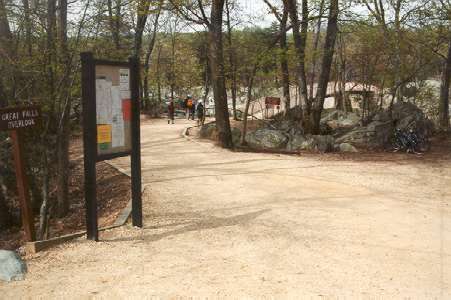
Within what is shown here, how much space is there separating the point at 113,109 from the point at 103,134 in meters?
0.32

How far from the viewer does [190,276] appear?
4.42 meters

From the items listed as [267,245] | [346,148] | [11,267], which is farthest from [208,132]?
[11,267]

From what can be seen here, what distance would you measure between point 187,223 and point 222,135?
864 centimetres

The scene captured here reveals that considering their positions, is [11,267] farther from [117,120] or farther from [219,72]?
[219,72]

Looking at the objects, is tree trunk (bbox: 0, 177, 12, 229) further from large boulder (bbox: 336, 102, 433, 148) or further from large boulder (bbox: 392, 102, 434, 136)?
large boulder (bbox: 392, 102, 434, 136)

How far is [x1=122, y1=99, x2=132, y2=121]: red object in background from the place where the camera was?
18.2 ft

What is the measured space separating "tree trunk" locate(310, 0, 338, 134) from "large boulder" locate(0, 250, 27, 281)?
12613 millimetres

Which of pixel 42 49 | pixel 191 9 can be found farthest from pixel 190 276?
pixel 191 9

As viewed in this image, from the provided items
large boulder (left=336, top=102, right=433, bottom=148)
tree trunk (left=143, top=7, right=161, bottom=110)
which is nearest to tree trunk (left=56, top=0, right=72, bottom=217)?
large boulder (left=336, top=102, right=433, bottom=148)

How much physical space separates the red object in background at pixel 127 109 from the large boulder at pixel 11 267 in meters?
1.90

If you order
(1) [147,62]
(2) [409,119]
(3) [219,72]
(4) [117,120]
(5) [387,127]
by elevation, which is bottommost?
(5) [387,127]

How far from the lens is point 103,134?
5285mm

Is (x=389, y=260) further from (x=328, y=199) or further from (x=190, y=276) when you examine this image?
(x=328, y=199)

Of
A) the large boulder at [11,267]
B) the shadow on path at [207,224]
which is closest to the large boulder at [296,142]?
the shadow on path at [207,224]
